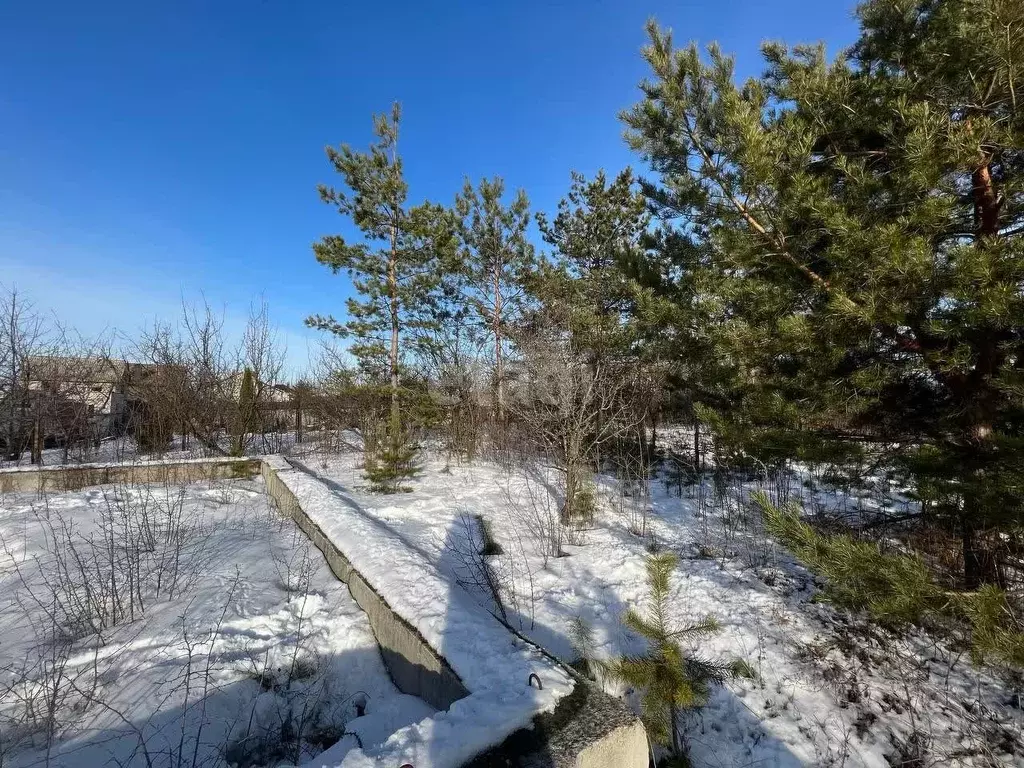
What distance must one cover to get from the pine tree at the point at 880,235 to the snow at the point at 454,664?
8.83 feet

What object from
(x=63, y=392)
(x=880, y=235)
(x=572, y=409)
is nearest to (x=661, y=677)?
(x=880, y=235)

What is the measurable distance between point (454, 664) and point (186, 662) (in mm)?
1751

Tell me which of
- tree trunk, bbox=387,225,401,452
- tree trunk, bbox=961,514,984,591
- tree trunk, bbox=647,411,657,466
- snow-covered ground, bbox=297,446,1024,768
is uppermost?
tree trunk, bbox=387,225,401,452

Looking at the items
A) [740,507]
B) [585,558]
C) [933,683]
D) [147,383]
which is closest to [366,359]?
[147,383]

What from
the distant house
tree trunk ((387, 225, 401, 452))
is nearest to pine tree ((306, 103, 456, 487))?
tree trunk ((387, 225, 401, 452))

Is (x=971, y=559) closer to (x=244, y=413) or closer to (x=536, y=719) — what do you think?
(x=536, y=719)

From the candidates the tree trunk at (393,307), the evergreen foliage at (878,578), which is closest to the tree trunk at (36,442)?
the tree trunk at (393,307)

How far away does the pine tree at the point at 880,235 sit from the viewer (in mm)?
2734

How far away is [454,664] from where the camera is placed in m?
2.31

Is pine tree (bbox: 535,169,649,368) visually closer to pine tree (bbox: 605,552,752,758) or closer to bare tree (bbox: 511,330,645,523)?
bare tree (bbox: 511,330,645,523)

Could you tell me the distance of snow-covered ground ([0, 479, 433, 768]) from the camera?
7.30 ft

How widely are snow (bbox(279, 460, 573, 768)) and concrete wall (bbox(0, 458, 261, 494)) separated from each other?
5.68 metres

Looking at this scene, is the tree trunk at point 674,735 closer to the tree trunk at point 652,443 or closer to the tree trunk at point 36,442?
the tree trunk at point 652,443

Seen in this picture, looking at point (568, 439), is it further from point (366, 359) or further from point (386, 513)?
point (366, 359)
